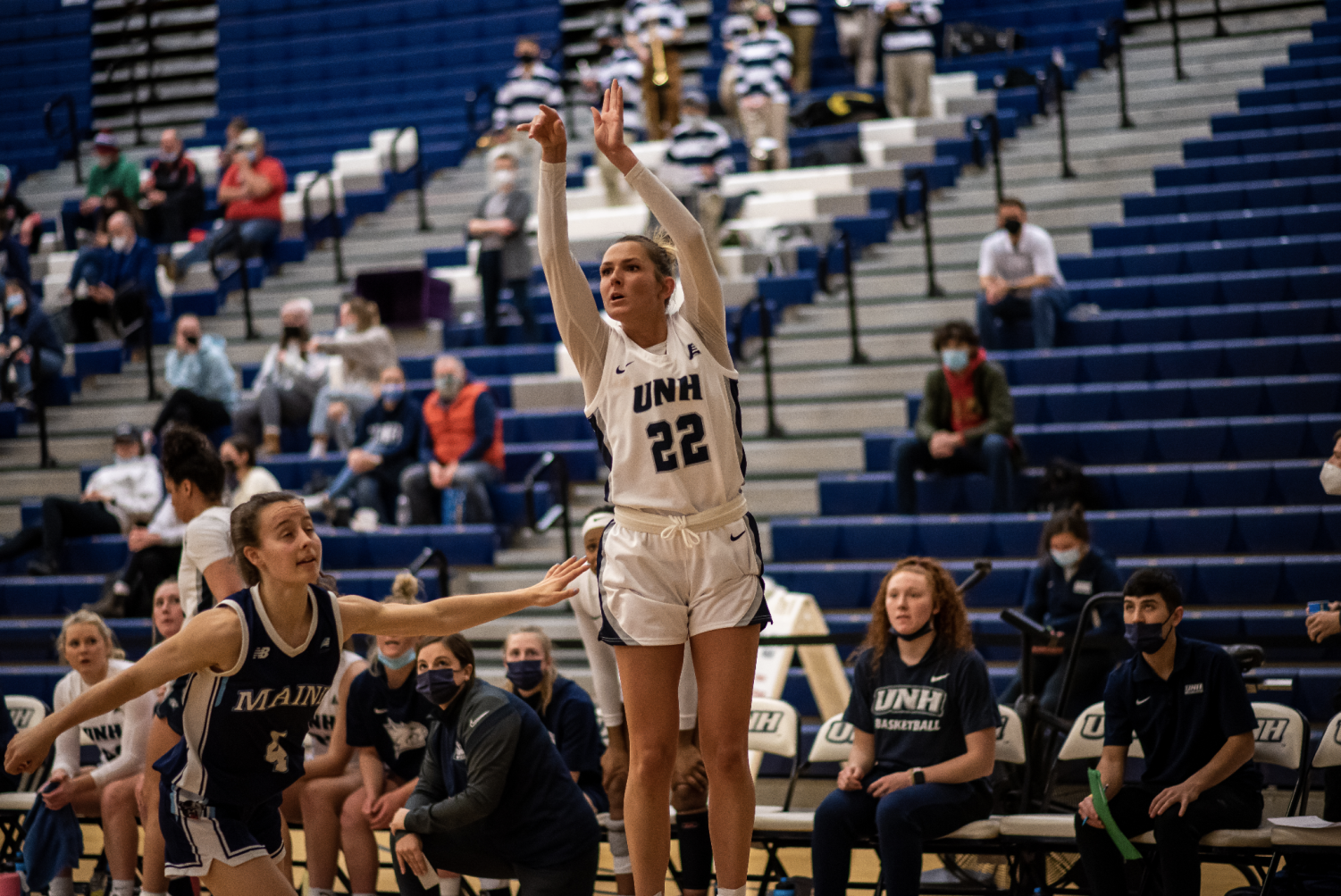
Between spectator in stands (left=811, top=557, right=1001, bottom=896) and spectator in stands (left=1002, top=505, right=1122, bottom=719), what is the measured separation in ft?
3.85

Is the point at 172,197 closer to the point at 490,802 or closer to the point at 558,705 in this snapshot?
the point at 558,705

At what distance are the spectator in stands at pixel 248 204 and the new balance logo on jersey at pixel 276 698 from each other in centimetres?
965

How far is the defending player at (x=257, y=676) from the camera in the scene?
133 inches

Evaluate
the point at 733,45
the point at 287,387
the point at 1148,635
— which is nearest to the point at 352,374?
the point at 287,387

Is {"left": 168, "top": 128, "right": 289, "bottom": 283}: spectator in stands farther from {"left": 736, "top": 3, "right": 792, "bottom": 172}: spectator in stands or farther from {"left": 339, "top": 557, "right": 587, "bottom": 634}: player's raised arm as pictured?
{"left": 339, "top": 557, "right": 587, "bottom": 634}: player's raised arm

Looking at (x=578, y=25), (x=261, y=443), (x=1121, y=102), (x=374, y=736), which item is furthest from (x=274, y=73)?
(x=374, y=736)

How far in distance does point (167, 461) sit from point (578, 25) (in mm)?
12492

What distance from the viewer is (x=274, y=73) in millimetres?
16531

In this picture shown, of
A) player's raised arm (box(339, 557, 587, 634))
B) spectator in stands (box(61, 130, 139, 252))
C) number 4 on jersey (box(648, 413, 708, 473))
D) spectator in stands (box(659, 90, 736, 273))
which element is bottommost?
player's raised arm (box(339, 557, 587, 634))

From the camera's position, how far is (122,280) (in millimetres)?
11812

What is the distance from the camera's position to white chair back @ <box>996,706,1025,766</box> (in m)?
4.99

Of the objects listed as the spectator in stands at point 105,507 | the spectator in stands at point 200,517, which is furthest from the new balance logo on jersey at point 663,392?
the spectator in stands at point 105,507

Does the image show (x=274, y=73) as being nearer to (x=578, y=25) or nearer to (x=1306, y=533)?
(x=578, y=25)

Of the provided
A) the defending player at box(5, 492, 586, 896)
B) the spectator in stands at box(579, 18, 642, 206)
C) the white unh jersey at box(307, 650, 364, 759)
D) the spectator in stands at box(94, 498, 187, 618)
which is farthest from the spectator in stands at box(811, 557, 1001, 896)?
the spectator in stands at box(579, 18, 642, 206)
